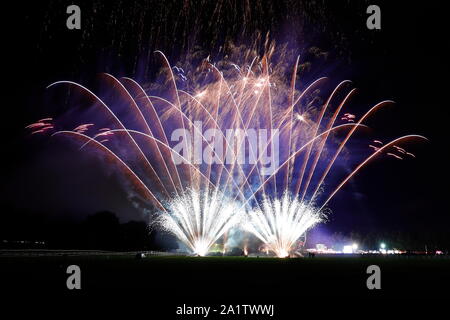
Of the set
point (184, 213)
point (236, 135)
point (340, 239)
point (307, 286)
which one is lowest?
point (340, 239)

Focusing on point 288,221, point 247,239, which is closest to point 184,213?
point 288,221

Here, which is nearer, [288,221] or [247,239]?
[288,221]

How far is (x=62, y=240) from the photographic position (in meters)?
90.3

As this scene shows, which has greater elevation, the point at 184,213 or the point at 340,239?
the point at 184,213

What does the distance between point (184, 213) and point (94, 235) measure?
5844 centimetres

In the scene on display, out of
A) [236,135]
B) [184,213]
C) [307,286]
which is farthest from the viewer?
[184,213]

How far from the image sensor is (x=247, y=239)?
81.2 meters

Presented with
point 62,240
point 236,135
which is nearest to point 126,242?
point 62,240

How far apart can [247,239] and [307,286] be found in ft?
209
